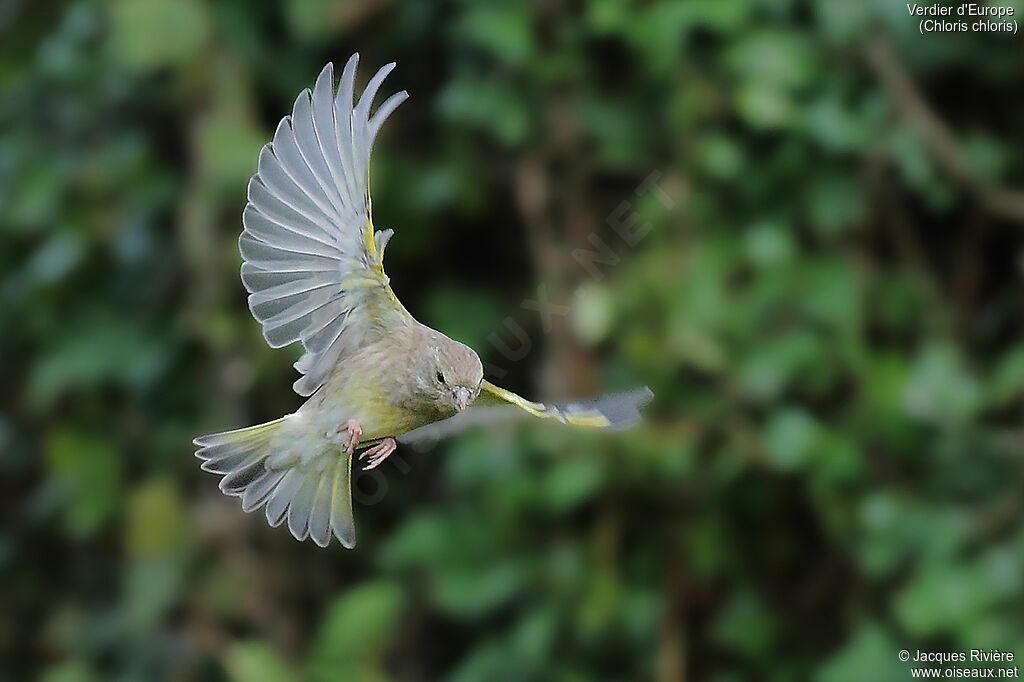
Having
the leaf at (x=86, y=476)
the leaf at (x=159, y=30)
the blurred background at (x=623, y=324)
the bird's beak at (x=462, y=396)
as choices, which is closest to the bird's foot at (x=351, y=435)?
the bird's beak at (x=462, y=396)

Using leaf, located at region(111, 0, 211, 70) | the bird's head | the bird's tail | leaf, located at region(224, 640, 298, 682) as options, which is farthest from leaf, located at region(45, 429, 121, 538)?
the bird's head

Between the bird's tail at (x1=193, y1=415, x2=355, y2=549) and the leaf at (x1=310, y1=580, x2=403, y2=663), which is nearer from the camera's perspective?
the bird's tail at (x1=193, y1=415, x2=355, y2=549)

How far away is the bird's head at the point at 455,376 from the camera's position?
2.86ft

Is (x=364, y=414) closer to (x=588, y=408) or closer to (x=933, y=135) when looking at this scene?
(x=588, y=408)

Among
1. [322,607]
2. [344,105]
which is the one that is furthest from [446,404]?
[322,607]

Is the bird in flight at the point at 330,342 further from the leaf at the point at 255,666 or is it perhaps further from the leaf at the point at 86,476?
the leaf at the point at 86,476

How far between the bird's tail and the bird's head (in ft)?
0.42

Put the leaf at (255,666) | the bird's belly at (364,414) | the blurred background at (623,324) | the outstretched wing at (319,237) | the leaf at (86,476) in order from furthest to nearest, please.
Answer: the leaf at (86,476)
the blurred background at (623,324)
the leaf at (255,666)
the bird's belly at (364,414)
the outstretched wing at (319,237)

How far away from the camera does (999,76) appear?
106 inches

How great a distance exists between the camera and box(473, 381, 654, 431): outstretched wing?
93cm

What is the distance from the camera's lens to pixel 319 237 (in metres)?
0.94

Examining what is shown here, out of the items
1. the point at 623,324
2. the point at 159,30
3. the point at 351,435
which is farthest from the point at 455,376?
the point at 159,30

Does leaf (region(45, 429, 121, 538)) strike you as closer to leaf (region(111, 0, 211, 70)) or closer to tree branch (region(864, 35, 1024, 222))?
leaf (region(111, 0, 211, 70))

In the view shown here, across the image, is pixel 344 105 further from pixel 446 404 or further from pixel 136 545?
pixel 136 545
